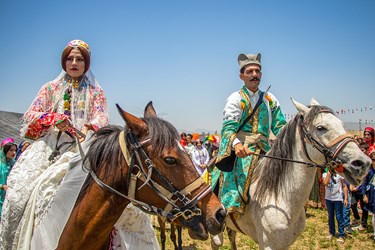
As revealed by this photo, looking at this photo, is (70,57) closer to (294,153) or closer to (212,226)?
(212,226)

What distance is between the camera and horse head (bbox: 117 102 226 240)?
1.97 metres

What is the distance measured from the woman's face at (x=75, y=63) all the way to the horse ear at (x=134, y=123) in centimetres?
147

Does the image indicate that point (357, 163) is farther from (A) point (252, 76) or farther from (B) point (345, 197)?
(B) point (345, 197)

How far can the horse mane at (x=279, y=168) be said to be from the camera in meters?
3.73

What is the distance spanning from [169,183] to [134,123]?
0.46m

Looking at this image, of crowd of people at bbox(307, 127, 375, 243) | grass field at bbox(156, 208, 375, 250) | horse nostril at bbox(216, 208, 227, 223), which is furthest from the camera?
crowd of people at bbox(307, 127, 375, 243)

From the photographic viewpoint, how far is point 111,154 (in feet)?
7.13

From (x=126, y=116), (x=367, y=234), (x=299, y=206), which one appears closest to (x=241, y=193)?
(x=299, y=206)

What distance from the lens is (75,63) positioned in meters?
3.21

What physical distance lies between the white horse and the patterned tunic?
19 cm

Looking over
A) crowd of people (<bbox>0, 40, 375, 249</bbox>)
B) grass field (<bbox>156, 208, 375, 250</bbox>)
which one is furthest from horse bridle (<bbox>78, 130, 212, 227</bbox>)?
grass field (<bbox>156, 208, 375, 250</bbox>)

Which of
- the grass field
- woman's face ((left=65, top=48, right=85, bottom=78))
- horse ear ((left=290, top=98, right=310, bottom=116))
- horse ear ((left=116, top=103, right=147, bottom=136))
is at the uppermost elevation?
woman's face ((left=65, top=48, right=85, bottom=78))

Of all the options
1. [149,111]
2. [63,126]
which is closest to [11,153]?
[63,126]

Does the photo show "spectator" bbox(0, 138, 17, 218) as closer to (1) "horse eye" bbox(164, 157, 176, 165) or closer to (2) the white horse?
(2) the white horse
